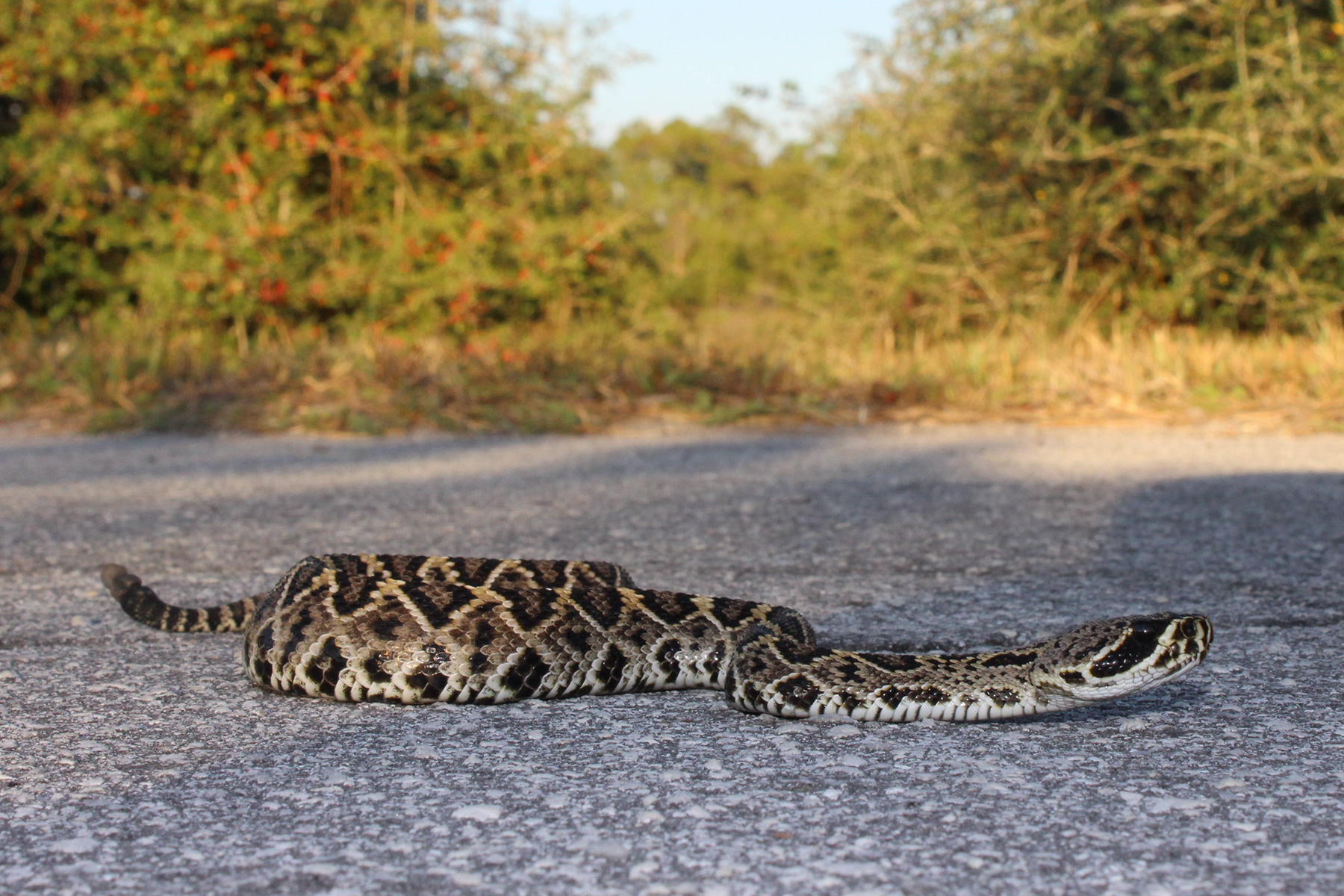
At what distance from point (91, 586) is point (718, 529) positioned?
98.2 inches

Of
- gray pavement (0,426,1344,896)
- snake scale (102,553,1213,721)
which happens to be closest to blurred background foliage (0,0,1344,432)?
gray pavement (0,426,1344,896)

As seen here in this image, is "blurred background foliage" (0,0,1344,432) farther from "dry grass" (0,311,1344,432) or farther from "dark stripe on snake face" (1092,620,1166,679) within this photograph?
"dark stripe on snake face" (1092,620,1166,679)

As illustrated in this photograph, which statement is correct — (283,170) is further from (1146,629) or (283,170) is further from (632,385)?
(1146,629)

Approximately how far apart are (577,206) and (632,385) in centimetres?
531

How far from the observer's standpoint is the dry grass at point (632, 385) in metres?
9.36

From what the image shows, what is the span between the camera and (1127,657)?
9.34 feet

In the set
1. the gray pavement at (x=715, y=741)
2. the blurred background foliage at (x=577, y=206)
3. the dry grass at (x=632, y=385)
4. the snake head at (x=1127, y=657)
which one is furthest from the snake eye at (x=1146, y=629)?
the blurred background foliage at (x=577, y=206)

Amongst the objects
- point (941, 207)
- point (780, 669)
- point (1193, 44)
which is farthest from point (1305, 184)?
point (780, 669)

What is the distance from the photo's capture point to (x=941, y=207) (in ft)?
47.9

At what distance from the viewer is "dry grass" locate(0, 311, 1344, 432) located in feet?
30.7

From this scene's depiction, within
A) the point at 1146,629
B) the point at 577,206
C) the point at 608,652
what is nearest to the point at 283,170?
the point at 577,206

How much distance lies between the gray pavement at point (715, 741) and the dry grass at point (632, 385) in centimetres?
340

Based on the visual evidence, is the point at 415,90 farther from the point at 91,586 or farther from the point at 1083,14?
the point at 91,586

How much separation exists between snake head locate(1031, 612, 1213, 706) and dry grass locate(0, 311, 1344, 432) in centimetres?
648
